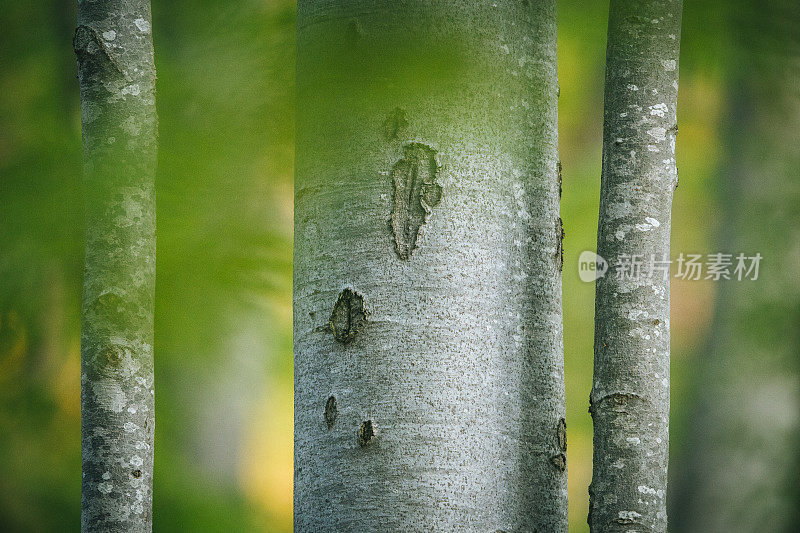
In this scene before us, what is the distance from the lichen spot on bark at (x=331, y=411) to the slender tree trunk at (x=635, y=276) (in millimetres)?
487

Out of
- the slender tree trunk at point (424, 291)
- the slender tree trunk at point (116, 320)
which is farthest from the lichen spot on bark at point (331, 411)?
the slender tree trunk at point (116, 320)

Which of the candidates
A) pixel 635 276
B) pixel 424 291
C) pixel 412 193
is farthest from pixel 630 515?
pixel 412 193

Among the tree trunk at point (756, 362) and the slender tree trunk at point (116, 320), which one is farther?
the tree trunk at point (756, 362)

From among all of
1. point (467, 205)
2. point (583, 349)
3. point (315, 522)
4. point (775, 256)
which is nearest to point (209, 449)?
point (583, 349)

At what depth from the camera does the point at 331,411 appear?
157cm

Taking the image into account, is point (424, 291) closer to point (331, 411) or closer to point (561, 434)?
point (331, 411)

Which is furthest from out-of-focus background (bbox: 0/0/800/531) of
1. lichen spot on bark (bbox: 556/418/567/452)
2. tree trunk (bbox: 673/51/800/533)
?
lichen spot on bark (bbox: 556/418/567/452)

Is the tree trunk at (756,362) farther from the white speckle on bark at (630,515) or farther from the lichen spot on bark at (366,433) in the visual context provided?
the lichen spot on bark at (366,433)

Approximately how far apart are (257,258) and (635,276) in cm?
78

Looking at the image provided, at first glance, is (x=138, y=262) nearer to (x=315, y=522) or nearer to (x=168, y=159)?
(x=168, y=159)

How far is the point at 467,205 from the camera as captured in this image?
159cm

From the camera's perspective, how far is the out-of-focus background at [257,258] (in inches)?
48.7

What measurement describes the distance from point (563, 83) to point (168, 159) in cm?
350

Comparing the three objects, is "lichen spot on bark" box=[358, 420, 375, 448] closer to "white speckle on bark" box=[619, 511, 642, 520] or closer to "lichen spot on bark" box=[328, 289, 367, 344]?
"lichen spot on bark" box=[328, 289, 367, 344]
